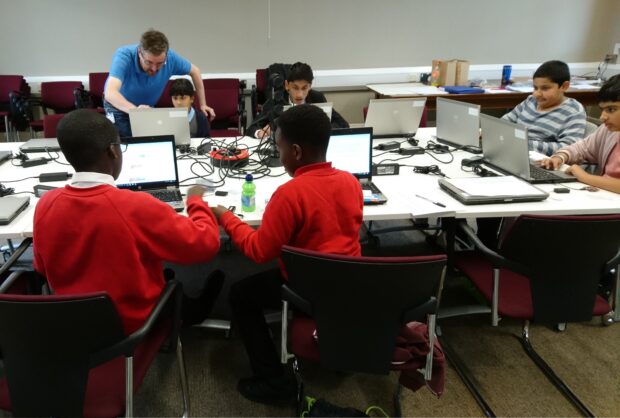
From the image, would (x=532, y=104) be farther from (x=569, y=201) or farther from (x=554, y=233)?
(x=554, y=233)

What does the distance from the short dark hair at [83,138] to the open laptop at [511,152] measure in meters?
1.75

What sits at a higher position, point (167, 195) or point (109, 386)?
point (167, 195)

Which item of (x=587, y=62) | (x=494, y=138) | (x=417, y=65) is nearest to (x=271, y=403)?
(x=494, y=138)

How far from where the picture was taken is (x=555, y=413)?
164 cm

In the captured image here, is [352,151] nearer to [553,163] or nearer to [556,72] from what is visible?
[553,163]

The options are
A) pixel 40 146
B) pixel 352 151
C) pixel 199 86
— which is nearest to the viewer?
pixel 352 151

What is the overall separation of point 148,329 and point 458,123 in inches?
86.2

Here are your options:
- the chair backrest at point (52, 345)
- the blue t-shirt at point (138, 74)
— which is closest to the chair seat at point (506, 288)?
the chair backrest at point (52, 345)

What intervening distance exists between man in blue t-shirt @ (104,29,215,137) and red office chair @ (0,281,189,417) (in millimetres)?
1891

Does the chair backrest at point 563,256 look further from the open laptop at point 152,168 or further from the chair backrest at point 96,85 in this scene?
the chair backrest at point 96,85

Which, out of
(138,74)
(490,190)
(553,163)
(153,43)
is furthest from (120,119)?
(553,163)

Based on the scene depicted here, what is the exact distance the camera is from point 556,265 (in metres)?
1.49

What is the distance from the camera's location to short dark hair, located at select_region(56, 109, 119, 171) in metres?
1.16

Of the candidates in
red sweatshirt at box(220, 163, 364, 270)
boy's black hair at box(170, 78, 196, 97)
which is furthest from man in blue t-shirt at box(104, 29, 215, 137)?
red sweatshirt at box(220, 163, 364, 270)
